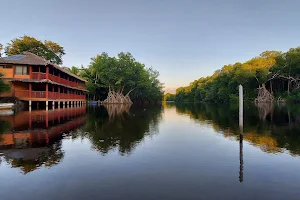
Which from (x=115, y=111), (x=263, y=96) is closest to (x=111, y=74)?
(x=115, y=111)

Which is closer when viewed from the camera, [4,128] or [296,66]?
[4,128]

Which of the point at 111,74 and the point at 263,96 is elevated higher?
the point at 111,74

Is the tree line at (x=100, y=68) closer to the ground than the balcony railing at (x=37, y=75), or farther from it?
farther from it

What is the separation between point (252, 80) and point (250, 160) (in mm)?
74990

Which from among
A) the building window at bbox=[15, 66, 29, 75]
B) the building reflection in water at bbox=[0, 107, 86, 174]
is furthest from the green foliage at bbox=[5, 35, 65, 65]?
the building reflection in water at bbox=[0, 107, 86, 174]

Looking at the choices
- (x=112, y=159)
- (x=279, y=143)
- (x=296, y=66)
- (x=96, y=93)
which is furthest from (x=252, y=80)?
(x=112, y=159)

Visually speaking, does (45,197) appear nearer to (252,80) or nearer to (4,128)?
(4,128)

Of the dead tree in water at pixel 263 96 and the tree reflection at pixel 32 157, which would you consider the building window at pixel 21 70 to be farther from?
the dead tree in water at pixel 263 96

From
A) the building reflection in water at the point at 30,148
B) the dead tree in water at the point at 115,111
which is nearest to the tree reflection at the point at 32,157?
the building reflection in water at the point at 30,148

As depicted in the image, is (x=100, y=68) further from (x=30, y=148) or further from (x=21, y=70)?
(x=30, y=148)

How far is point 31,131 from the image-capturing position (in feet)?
45.1

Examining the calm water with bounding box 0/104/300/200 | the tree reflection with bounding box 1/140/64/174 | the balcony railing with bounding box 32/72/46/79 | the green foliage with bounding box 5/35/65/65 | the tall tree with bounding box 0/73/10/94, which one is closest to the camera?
the calm water with bounding box 0/104/300/200

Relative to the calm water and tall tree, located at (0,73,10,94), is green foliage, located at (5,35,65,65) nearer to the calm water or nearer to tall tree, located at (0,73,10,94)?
tall tree, located at (0,73,10,94)

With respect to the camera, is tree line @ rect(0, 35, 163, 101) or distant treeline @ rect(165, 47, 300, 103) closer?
tree line @ rect(0, 35, 163, 101)
